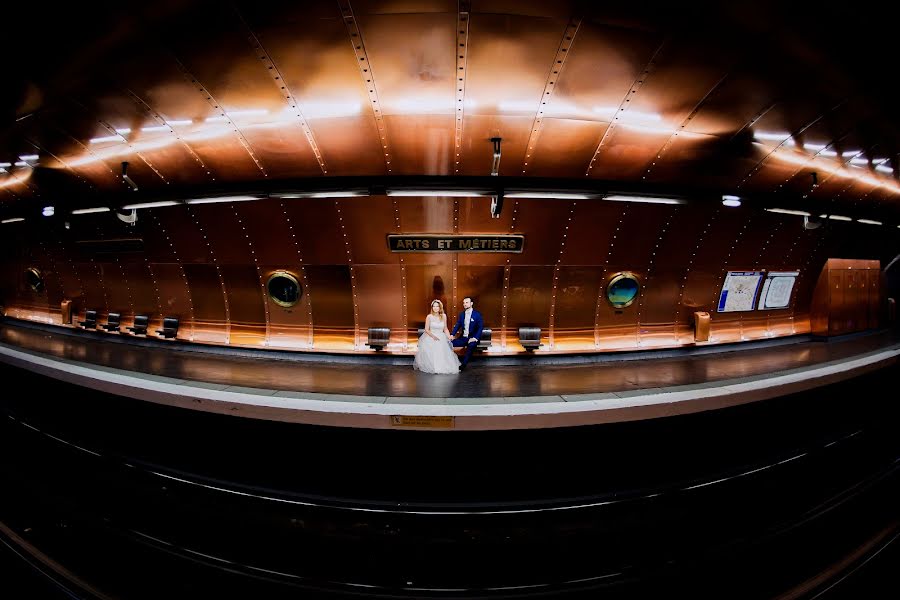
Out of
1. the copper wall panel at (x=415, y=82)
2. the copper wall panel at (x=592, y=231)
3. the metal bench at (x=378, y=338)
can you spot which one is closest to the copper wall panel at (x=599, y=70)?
the copper wall panel at (x=415, y=82)

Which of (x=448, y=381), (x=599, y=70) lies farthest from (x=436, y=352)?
(x=599, y=70)

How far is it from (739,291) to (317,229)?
1090 centimetres

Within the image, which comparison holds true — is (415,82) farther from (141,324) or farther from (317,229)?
(141,324)

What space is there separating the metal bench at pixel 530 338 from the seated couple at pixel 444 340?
108 centimetres

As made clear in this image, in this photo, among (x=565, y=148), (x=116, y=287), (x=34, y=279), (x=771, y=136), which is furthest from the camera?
(x=34, y=279)

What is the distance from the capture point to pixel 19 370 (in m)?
5.51

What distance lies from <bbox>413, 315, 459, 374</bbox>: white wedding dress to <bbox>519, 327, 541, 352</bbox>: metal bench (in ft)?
5.45

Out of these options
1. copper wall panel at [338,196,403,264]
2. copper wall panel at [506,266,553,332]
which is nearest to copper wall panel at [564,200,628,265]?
copper wall panel at [506,266,553,332]

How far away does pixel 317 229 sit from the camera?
5980 millimetres

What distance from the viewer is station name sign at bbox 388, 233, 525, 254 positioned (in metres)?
5.85

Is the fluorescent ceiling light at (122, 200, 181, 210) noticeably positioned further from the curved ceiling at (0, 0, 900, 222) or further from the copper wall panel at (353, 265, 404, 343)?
the copper wall panel at (353, 265, 404, 343)

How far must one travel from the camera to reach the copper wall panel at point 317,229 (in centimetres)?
569

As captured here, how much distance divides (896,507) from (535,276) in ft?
18.0

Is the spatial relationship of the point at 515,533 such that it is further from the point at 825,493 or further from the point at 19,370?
the point at 19,370
